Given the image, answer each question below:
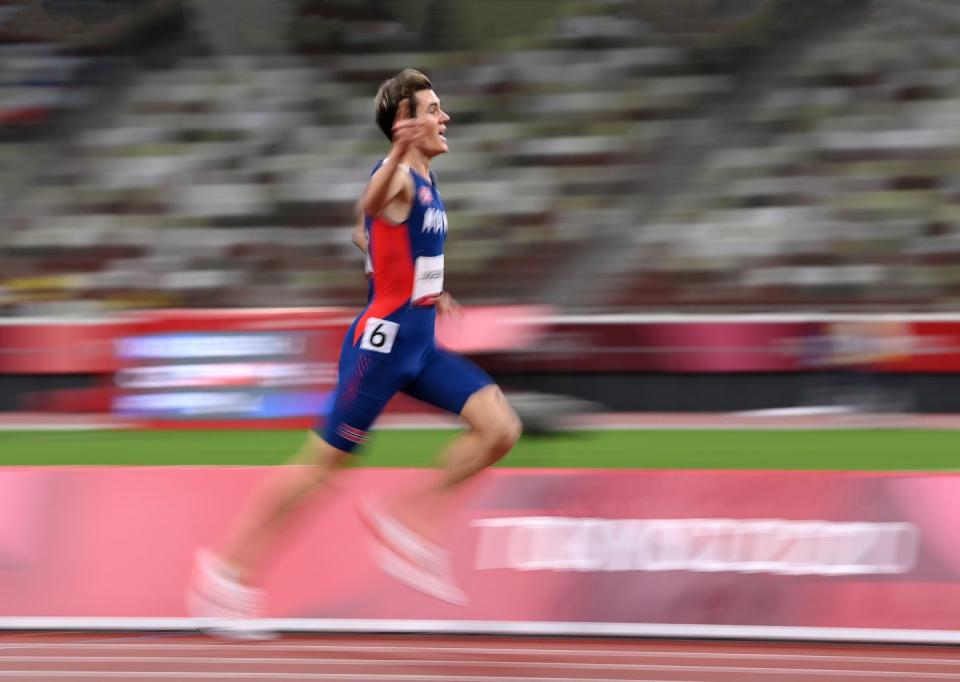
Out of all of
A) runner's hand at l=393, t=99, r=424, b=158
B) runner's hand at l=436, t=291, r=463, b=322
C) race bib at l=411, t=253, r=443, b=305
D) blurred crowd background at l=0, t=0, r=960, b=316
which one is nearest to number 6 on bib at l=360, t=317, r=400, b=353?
race bib at l=411, t=253, r=443, b=305

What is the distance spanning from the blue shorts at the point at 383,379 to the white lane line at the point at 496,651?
1.96 ft

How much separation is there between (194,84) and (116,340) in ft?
13.6

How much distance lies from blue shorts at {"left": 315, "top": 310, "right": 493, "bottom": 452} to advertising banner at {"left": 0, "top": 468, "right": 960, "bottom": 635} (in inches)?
14.6

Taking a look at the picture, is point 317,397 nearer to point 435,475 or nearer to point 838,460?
point 838,460

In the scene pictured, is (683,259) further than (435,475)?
Yes

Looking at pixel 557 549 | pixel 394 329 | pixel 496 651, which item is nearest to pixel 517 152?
pixel 557 549

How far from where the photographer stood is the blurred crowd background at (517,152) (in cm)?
1184

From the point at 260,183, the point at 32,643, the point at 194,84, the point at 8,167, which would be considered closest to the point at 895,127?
the point at 260,183

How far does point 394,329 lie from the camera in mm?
4023

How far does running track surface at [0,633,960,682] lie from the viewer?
3680mm

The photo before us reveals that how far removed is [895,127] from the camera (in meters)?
12.2

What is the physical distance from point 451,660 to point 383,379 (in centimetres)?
83

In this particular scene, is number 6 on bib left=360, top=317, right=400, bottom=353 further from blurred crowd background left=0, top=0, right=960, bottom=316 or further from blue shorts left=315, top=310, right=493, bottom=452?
blurred crowd background left=0, top=0, right=960, bottom=316

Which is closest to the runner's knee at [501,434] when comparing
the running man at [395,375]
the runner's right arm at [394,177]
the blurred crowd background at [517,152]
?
the running man at [395,375]
